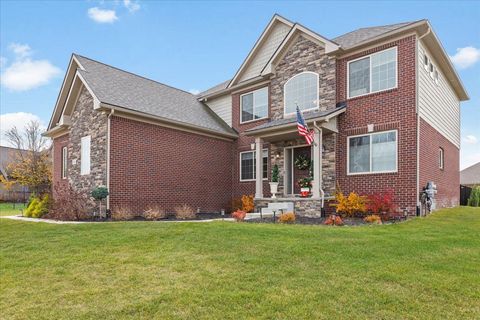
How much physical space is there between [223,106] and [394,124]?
9.11 meters

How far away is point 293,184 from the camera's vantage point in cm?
1476

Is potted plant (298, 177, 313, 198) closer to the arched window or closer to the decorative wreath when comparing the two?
the decorative wreath

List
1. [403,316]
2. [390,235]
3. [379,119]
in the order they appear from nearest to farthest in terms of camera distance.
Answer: [403,316]
[390,235]
[379,119]

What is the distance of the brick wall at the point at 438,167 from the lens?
39.7ft

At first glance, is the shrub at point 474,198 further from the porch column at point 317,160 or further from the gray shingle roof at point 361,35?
the porch column at point 317,160

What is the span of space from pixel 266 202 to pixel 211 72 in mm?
12380

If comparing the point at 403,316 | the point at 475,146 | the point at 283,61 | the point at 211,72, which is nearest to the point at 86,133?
the point at 283,61

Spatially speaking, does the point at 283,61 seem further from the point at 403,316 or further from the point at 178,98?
the point at 403,316

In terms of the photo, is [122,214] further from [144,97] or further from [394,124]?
[394,124]

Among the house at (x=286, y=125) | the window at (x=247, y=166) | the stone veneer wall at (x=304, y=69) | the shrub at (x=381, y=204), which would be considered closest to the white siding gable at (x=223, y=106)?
the house at (x=286, y=125)

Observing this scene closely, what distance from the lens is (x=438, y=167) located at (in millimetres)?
13906

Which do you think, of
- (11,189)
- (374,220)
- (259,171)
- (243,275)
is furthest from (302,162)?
(11,189)

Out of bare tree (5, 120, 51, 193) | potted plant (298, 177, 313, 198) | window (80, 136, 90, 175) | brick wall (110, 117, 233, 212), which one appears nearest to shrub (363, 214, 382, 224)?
potted plant (298, 177, 313, 198)

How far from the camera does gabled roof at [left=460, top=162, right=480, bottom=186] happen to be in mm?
32500
